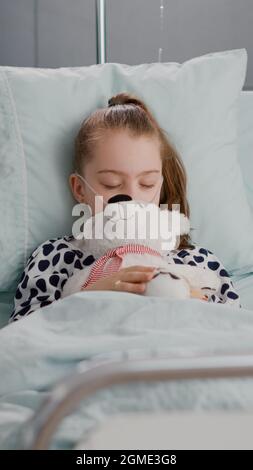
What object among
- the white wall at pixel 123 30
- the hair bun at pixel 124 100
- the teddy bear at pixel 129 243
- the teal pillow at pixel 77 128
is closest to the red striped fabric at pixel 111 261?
the teddy bear at pixel 129 243

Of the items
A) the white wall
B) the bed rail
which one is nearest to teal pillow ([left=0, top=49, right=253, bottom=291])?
the bed rail

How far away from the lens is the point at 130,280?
1253 mm

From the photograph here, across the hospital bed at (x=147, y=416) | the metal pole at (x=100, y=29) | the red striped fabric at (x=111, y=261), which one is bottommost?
the hospital bed at (x=147, y=416)

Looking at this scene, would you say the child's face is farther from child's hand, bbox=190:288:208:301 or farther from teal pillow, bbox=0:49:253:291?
child's hand, bbox=190:288:208:301

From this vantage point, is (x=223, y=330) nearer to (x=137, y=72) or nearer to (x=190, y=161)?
(x=190, y=161)

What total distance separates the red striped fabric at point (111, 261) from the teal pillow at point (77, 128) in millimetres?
221

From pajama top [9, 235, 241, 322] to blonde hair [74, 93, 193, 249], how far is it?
7 cm

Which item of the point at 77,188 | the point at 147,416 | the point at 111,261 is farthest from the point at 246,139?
the point at 147,416

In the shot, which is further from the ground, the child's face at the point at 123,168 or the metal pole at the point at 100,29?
Answer: the metal pole at the point at 100,29

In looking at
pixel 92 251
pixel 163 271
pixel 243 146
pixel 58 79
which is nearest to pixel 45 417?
pixel 163 271

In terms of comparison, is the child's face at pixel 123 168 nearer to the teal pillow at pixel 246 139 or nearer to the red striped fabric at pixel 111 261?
the red striped fabric at pixel 111 261

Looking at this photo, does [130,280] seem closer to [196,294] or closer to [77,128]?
[196,294]

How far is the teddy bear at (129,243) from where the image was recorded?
1394 millimetres

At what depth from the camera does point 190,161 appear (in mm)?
1681
